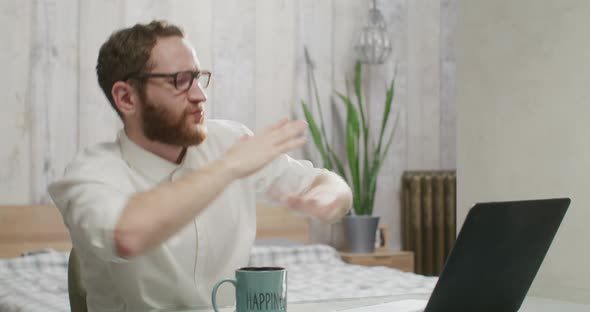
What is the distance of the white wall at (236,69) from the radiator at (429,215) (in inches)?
4.7

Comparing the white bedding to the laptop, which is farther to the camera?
the white bedding

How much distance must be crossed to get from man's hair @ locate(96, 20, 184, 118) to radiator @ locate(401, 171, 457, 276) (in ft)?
10.3

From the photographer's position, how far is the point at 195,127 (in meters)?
1.76

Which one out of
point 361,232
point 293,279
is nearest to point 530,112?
point 293,279

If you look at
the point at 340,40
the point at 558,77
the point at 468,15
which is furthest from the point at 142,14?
the point at 558,77

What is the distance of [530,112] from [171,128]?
141 centimetres

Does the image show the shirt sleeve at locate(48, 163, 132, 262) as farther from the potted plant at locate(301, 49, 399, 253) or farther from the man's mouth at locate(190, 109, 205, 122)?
the potted plant at locate(301, 49, 399, 253)

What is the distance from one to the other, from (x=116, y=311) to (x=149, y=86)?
53cm

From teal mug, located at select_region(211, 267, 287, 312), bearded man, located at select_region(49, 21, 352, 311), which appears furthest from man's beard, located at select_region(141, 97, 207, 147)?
teal mug, located at select_region(211, 267, 287, 312)

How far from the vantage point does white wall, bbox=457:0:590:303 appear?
2.45m

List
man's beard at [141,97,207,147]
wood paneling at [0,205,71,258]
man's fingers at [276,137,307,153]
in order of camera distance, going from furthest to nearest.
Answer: wood paneling at [0,205,71,258] < man's beard at [141,97,207,147] < man's fingers at [276,137,307,153]

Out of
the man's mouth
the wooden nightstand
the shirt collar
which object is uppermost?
the man's mouth

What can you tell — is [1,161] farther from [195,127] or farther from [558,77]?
[558,77]

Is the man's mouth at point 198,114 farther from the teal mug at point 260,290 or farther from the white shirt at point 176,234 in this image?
the teal mug at point 260,290
